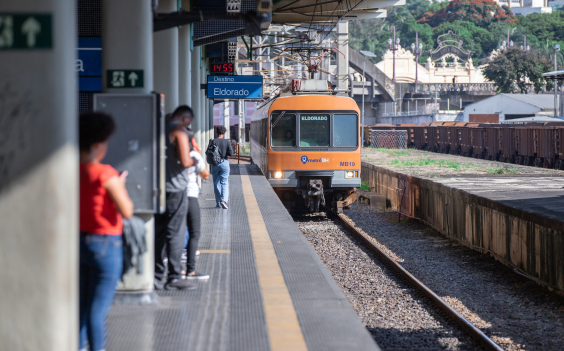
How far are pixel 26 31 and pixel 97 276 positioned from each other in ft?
4.52

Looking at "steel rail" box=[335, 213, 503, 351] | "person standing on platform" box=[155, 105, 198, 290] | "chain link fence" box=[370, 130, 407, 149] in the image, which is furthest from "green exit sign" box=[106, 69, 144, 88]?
"chain link fence" box=[370, 130, 407, 149]

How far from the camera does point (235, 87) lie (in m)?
16.0

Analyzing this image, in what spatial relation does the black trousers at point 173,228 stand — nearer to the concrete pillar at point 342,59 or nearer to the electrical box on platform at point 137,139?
the electrical box on platform at point 137,139

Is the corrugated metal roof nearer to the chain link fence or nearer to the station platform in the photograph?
the chain link fence

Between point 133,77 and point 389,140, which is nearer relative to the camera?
point 133,77

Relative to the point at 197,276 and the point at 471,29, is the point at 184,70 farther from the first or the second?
the point at 471,29

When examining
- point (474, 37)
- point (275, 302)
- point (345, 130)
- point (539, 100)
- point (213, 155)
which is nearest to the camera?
point (275, 302)

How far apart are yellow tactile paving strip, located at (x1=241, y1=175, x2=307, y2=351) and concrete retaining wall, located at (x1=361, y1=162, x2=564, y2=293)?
12.6 feet

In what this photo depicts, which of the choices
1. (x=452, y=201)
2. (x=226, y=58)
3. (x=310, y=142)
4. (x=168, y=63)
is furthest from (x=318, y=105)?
(x=168, y=63)

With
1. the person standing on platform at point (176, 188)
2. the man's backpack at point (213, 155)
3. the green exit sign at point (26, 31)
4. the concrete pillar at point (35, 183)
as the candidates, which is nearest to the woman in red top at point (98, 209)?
the concrete pillar at point (35, 183)

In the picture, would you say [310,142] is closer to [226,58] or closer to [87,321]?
[226,58]

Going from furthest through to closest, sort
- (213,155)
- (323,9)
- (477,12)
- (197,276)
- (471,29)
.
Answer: (477,12) → (471,29) → (323,9) → (213,155) → (197,276)

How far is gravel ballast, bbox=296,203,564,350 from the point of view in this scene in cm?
724

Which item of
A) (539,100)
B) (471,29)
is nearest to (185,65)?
(539,100)
